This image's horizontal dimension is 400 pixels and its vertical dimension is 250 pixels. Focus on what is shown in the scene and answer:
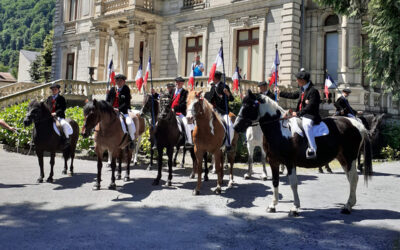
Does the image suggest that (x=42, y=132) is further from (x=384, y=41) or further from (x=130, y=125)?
(x=384, y=41)

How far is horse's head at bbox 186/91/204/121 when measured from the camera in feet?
26.3

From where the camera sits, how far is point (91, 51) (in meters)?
31.4

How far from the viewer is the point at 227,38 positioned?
2330 centimetres

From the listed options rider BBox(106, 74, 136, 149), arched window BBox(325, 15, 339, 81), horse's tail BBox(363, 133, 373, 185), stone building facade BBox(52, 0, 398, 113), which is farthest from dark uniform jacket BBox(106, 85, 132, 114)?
arched window BBox(325, 15, 339, 81)

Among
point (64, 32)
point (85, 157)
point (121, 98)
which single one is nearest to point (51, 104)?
point (121, 98)

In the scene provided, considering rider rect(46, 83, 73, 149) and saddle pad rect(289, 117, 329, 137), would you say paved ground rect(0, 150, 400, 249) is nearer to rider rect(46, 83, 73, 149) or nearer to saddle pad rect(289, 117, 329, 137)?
rider rect(46, 83, 73, 149)

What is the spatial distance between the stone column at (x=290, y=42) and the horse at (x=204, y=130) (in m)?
12.6

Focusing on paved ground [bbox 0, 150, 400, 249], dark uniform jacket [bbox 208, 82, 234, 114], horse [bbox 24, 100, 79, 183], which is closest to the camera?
paved ground [bbox 0, 150, 400, 249]

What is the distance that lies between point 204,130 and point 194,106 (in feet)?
2.07

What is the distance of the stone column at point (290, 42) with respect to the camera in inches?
795

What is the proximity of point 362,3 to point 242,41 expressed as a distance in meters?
10.5

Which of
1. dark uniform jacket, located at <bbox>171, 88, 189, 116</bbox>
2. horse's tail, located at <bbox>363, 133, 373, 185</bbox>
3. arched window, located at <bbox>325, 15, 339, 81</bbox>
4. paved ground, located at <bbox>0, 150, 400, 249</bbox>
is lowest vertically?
paved ground, located at <bbox>0, 150, 400, 249</bbox>

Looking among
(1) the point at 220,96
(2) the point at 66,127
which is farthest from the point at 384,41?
(2) the point at 66,127

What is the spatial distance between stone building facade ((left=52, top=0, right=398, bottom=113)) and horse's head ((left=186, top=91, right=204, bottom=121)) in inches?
383
